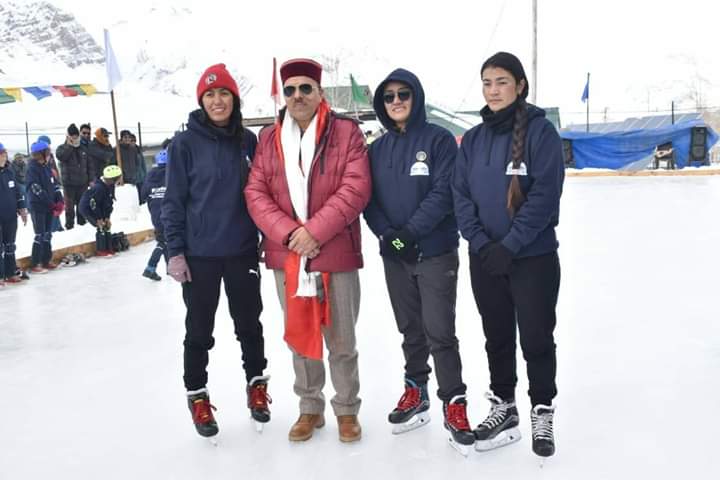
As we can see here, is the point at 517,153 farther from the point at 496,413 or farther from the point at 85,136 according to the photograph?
the point at 85,136

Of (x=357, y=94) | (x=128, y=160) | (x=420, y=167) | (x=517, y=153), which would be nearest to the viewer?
(x=517, y=153)

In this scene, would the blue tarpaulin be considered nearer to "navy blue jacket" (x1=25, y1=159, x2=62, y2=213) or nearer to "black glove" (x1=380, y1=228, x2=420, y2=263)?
"navy blue jacket" (x1=25, y1=159, x2=62, y2=213)

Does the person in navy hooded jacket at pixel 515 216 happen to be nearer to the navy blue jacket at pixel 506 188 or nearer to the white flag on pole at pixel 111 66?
the navy blue jacket at pixel 506 188

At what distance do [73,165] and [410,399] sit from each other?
769 centimetres

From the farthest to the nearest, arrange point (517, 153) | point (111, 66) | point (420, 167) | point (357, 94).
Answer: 1. point (357, 94)
2. point (111, 66)
3. point (420, 167)
4. point (517, 153)

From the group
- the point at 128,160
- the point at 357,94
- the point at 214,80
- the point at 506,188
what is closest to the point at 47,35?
the point at 357,94

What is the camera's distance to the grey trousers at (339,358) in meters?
2.58

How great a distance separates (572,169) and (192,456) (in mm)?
17987

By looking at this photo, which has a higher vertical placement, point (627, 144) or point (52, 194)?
point (627, 144)

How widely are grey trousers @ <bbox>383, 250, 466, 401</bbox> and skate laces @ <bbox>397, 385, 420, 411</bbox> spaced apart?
16 cm

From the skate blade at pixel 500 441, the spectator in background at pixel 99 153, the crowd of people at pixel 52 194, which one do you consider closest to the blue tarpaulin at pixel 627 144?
the spectator in background at pixel 99 153

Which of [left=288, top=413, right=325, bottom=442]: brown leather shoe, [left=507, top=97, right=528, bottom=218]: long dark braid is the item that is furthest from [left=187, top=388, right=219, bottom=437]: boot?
[left=507, top=97, right=528, bottom=218]: long dark braid

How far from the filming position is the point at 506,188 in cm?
233

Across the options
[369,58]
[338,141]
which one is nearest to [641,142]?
[338,141]
